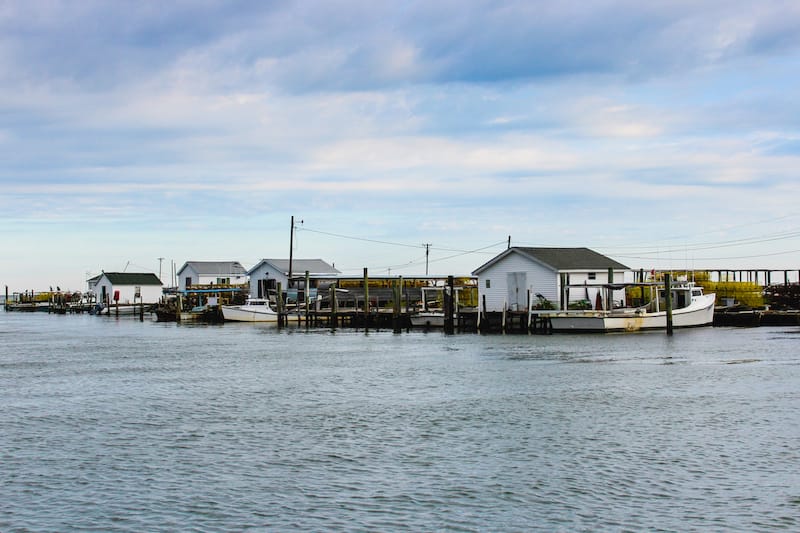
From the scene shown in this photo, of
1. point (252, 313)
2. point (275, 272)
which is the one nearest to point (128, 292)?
point (275, 272)

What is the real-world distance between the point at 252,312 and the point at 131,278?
181 ft

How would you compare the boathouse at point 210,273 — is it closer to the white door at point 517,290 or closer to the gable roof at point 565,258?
the gable roof at point 565,258

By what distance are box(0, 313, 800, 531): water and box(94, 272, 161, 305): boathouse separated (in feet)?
304

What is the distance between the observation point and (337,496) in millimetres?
15977

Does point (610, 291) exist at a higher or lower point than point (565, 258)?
lower

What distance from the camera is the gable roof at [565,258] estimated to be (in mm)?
60669

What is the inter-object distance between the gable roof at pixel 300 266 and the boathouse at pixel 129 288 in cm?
3446

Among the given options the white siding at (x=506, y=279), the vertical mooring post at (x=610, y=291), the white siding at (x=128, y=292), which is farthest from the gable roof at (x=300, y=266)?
the vertical mooring post at (x=610, y=291)

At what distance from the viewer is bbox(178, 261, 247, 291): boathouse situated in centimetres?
11756

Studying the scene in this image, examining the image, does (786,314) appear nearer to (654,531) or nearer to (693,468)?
(693,468)

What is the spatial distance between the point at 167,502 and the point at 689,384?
2059 cm

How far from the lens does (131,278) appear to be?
133375mm

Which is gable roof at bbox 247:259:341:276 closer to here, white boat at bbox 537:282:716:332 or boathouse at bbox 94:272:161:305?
boathouse at bbox 94:272:161:305

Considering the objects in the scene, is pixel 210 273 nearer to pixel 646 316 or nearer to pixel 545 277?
pixel 545 277
